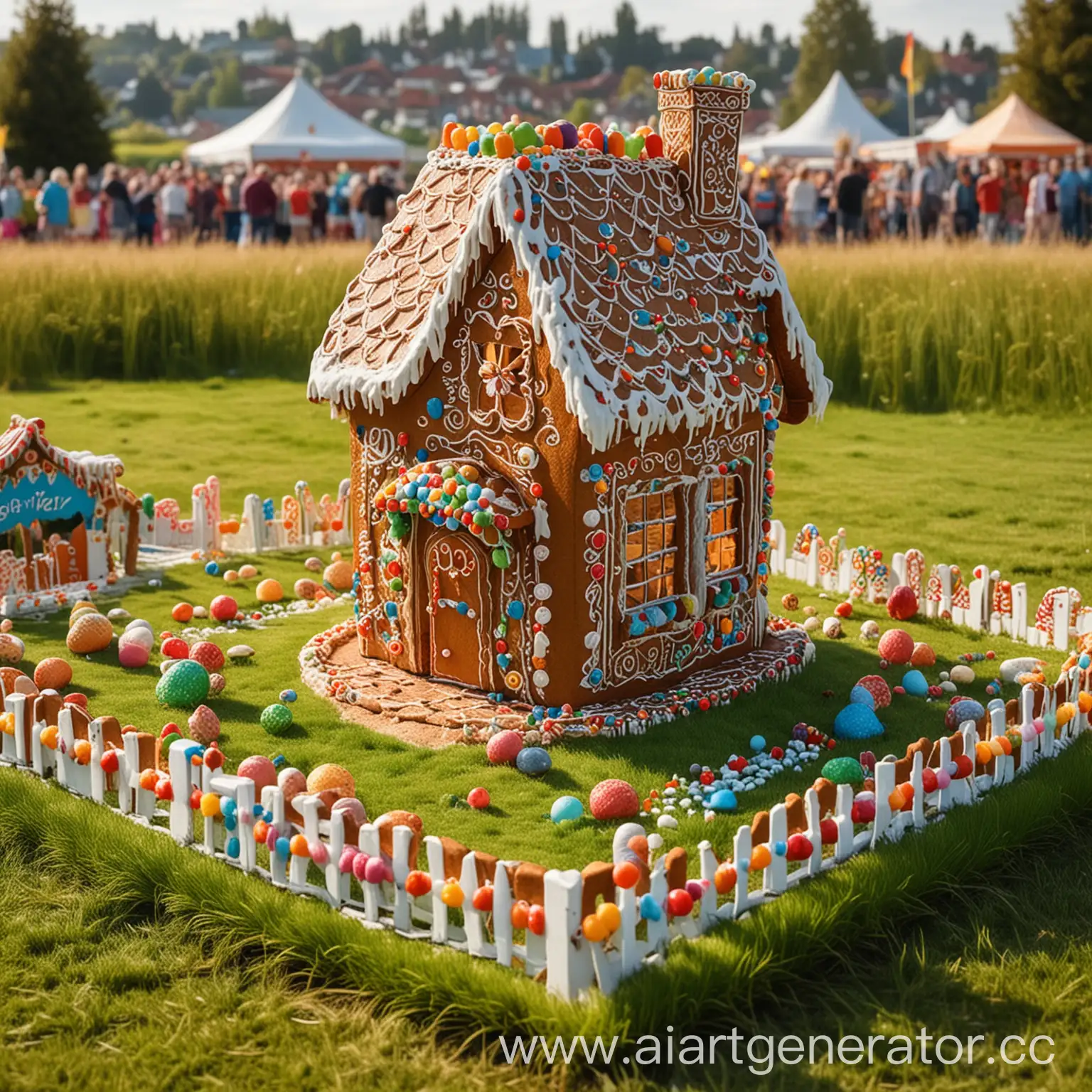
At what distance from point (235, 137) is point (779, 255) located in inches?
1052

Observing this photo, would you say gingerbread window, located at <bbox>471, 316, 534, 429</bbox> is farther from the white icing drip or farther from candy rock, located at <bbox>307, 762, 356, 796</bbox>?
the white icing drip

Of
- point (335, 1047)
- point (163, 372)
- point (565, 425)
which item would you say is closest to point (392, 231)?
point (565, 425)

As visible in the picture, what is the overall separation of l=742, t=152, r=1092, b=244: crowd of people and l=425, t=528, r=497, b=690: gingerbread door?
1965 centimetres

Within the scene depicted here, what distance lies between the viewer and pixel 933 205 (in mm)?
31109

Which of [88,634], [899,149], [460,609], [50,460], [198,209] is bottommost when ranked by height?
[88,634]

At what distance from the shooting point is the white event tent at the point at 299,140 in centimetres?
4347

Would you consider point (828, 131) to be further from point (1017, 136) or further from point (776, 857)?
point (776, 857)

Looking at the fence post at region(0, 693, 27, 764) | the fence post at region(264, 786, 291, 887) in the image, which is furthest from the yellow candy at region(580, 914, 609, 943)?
the fence post at region(0, 693, 27, 764)

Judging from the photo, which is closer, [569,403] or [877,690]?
[569,403]

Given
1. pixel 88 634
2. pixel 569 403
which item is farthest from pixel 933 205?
pixel 88 634

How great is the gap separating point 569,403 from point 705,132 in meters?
2.56

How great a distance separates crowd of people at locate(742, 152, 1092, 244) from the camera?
96.2ft

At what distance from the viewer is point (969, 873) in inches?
298

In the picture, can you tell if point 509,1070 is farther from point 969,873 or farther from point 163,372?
point 163,372
